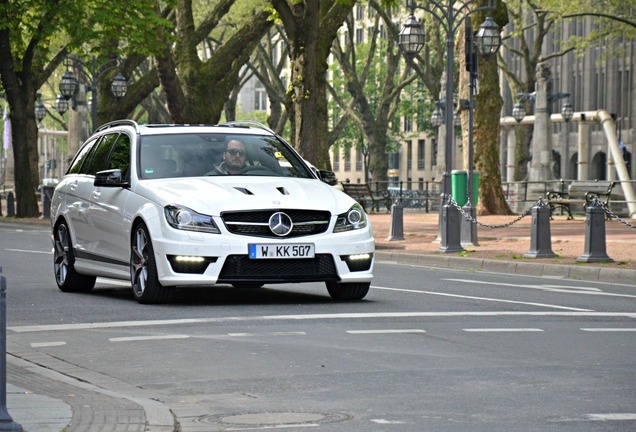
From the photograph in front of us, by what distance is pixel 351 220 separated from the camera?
1413cm

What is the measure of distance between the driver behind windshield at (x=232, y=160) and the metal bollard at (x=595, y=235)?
7944mm

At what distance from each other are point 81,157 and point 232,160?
2.91m

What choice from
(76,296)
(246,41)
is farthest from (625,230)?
(76,296)

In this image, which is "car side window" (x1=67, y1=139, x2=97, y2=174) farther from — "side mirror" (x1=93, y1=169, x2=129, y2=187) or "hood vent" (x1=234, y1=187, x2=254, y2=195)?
"hood vent" (x1=234, y1=187, x2=254, y2=195)

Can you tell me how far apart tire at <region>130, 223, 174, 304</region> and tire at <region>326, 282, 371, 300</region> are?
1.61 metres

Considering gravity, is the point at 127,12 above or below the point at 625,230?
above

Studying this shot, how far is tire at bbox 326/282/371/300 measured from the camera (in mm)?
14633

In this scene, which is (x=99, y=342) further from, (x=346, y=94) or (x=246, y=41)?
(x=346, y=94)

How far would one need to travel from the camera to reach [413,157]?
12381 cm

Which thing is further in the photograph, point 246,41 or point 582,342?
point 246,41

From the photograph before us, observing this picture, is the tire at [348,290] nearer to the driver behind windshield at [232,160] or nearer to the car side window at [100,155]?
the driver behind windshield at [232,160]

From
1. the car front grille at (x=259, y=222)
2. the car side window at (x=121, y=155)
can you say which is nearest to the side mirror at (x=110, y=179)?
the car side window at (x=121, y=155)

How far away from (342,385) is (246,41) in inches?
1386

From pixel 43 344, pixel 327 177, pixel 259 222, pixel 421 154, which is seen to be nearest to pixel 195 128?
pixel 327 177
